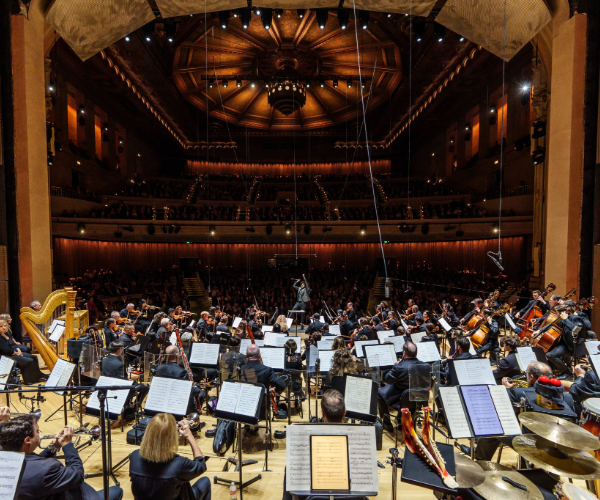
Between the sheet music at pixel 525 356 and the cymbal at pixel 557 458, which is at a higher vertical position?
the cymbal at pixel 557 458

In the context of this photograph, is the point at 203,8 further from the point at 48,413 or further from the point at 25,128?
the point at 48,413

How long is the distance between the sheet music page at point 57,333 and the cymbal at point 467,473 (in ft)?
25.1

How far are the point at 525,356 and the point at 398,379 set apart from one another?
1982 mm

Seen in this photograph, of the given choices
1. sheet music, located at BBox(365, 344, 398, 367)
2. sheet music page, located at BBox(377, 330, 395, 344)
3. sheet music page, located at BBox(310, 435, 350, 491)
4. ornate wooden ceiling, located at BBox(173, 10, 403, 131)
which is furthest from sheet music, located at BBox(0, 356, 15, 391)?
ornate wooden ceiling, located at BBox(173, 10, 403, 131)

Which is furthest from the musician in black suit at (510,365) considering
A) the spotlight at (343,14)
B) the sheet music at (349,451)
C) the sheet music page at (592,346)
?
the spotlight at (343,14)

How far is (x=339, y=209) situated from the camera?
73.1 feet

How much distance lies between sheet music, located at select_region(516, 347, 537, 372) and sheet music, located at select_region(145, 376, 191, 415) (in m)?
4.62

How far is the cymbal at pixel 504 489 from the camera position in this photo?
8.34ft

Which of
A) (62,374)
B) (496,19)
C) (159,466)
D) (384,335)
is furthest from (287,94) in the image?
(159,466)

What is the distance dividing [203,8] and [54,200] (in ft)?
37.6

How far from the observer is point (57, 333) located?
7.67 m

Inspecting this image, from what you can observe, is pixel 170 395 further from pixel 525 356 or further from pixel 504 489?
pixel 525 356

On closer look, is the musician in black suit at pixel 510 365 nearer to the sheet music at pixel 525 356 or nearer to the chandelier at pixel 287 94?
the sheet music at pixel 525 356

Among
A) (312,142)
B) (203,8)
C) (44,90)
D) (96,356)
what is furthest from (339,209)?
(96,356)
